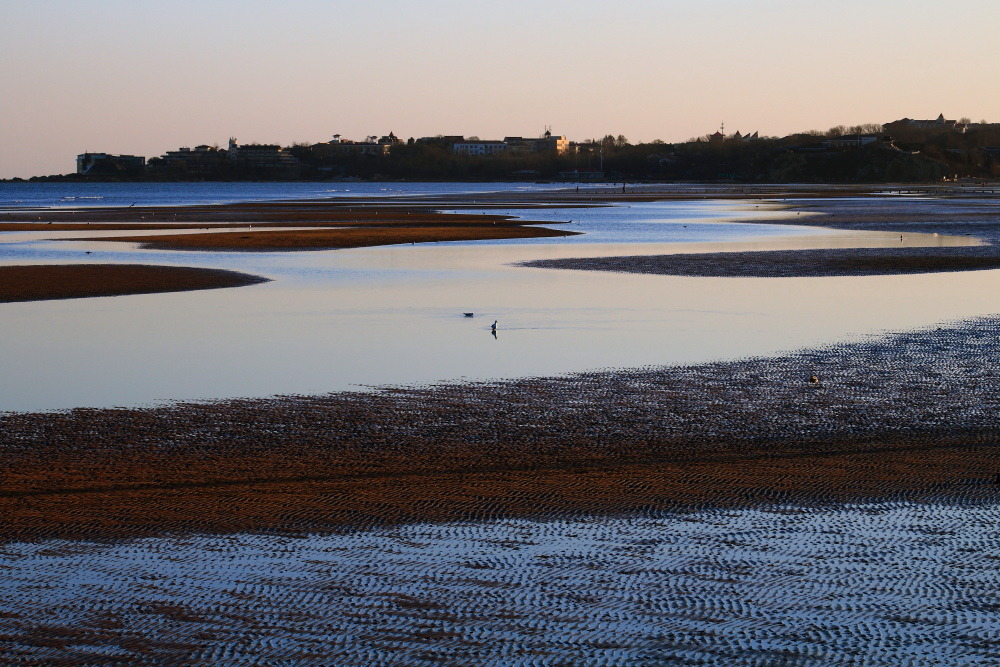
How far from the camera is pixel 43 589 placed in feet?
22.0

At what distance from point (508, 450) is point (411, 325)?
8.61 metres

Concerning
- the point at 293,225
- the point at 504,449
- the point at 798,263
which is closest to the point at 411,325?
the point at 504,449

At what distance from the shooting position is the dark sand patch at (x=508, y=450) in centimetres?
844

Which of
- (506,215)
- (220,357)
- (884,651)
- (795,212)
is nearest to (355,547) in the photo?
(884,651)

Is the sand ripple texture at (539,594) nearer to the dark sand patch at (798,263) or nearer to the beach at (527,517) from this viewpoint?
the beach at (527,517)

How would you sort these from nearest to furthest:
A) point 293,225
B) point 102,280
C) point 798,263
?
point 102,280 → point 798,263 → point 293,225

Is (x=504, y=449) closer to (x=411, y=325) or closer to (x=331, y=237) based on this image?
(x=411, y=325)

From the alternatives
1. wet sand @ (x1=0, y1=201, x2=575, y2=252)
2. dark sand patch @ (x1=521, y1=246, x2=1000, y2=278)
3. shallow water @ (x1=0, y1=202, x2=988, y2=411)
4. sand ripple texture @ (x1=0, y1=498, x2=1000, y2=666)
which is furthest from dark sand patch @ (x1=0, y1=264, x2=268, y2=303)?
sand ripple texture @ (x1=0, y1=498, x2=1000, y2=666)

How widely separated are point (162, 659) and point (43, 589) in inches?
54.5

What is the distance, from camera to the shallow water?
14.2 meters

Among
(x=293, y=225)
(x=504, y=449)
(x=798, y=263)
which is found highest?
(x=293, y=225)

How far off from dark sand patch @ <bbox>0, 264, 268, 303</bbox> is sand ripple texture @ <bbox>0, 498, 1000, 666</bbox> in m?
17.4

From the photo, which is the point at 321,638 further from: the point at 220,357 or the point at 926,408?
the point at 220,357

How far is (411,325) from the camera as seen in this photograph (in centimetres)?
1862
